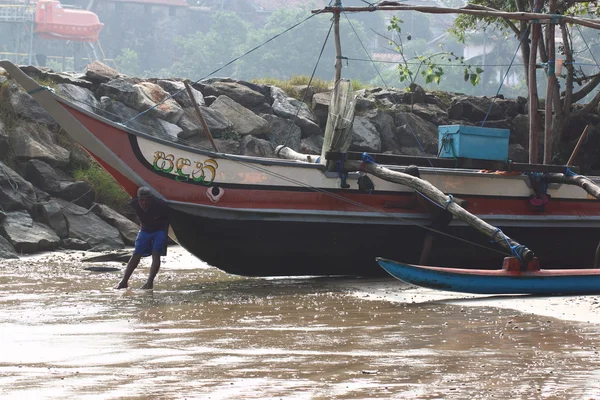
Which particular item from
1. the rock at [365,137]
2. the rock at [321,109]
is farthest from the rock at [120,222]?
the rock at [321,109]

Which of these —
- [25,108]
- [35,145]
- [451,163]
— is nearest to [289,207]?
[451,163]

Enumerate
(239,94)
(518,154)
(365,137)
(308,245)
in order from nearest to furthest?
(308,245), (365,137), (239,94), (518,154)

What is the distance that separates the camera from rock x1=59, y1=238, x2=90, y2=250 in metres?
13.4

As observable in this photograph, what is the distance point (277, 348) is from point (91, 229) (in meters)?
8.52

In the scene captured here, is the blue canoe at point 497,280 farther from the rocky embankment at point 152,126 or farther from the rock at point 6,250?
the rock at point 6,250

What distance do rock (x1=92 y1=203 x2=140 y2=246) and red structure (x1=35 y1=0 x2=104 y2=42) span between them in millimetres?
39321

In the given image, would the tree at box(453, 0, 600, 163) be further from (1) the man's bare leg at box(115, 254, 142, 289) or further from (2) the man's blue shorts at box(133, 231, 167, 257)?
(1) the man's bare leg at box(115, 254, 142, 289)

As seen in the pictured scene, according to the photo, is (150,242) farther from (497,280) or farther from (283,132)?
(283,132)

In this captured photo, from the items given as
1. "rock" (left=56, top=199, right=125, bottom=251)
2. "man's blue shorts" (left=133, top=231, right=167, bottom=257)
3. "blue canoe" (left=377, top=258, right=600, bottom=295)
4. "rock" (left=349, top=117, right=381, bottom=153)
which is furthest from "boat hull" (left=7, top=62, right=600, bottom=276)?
"rock" (left=349, top=117, right=381, bottom=153)

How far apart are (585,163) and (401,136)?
441 cm

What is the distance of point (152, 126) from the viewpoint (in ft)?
55.7

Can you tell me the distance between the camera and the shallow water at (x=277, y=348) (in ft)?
15.5

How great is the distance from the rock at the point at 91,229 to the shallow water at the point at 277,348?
412cm

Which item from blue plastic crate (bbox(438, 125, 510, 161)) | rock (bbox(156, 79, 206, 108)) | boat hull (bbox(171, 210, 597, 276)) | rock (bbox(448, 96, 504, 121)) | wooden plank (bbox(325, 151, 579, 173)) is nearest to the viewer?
boat hull (bbox(171, 210, 597, 276))
